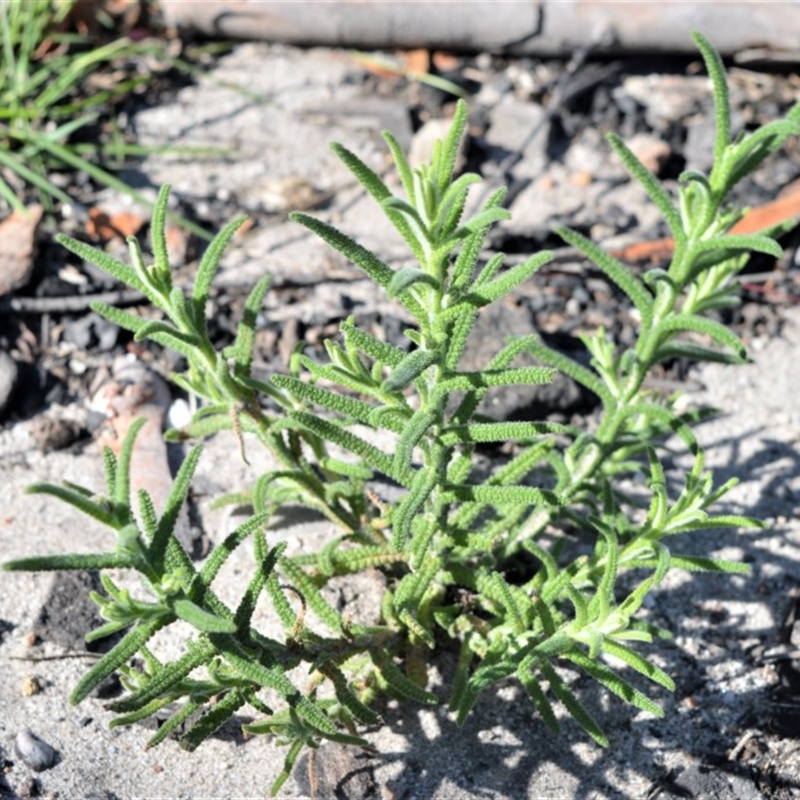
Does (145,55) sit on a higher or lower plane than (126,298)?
higher

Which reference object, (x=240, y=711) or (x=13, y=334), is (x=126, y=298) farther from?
(x=240, y=711)

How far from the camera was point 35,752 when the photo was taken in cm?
280

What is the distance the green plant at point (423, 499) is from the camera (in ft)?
7.25

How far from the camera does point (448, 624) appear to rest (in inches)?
114

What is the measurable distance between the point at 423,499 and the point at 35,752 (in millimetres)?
1220

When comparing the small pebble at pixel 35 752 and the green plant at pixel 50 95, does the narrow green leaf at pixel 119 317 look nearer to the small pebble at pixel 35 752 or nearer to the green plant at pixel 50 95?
the small pebble at pixel 35 752

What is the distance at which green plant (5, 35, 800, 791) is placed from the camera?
2.21 meters

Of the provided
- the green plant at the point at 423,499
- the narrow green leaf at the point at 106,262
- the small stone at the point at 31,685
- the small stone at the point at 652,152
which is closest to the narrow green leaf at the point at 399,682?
the green plant at the point at 423,499

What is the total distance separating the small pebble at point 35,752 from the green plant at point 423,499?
23 cm

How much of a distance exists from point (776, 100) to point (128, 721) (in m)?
3.81

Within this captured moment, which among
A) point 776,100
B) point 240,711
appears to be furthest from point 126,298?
point 776,100

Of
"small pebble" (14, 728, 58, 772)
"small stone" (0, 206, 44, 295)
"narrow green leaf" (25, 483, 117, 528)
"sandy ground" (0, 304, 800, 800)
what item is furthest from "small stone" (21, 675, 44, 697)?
"small stone" (0, 206, 44, 295)

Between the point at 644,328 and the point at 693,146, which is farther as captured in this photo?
the point at 693,146

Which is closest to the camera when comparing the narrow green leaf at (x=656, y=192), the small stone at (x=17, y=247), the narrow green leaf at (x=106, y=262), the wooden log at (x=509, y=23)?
the narrow green leaf at (x=106, y=262)
